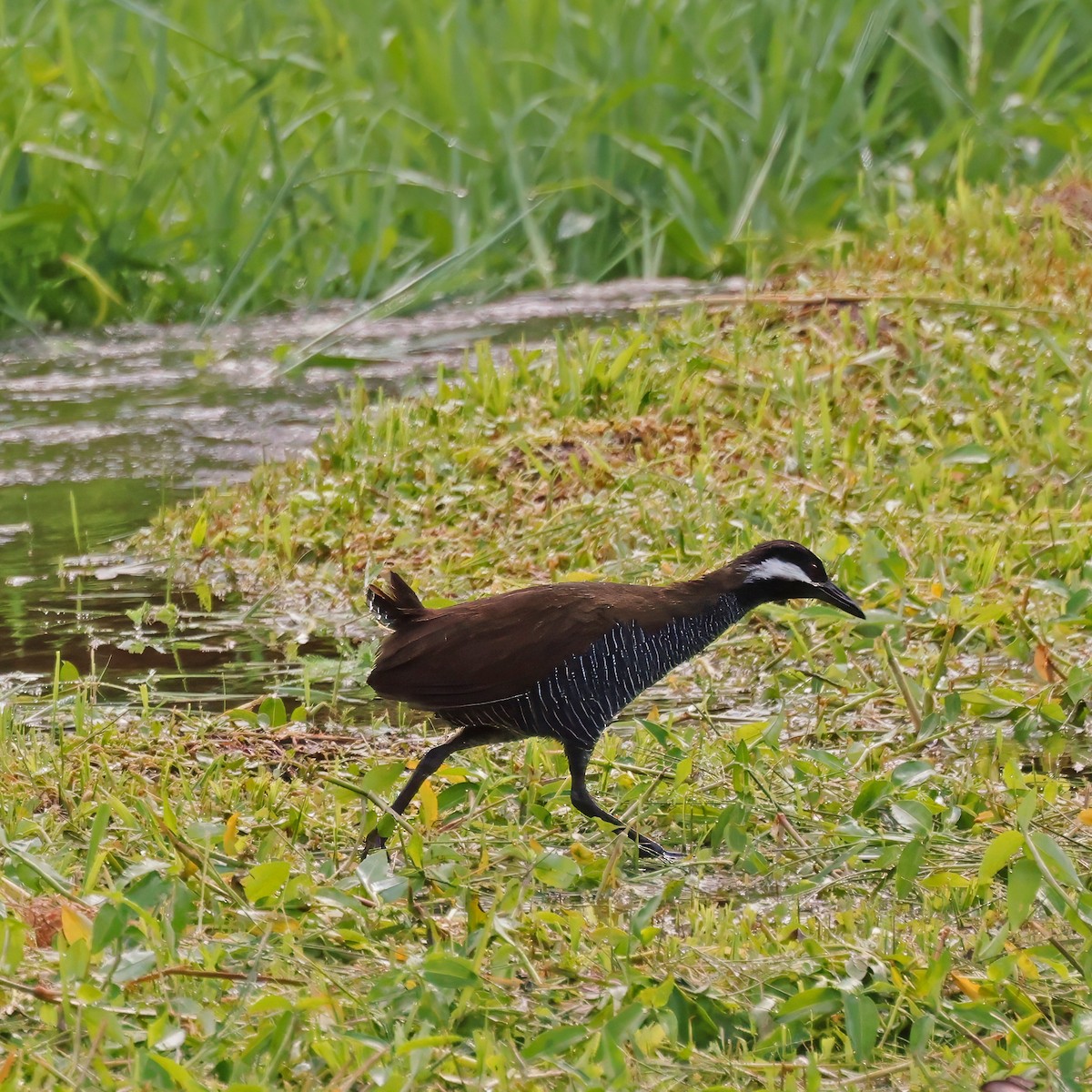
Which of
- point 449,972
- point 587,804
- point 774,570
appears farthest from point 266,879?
point 774,570

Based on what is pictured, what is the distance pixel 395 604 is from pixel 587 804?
1.97 feet

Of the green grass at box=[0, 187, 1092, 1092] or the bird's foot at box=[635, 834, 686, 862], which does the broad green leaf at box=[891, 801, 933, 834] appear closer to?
the green grass at box=[0, 187, 1092, 1092]

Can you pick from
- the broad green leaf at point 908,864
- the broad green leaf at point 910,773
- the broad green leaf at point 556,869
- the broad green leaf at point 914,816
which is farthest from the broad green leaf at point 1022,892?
the broad green leaf at point 556,869

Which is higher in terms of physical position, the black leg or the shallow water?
the black leg

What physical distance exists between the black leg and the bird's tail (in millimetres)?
275

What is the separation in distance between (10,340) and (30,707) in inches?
161

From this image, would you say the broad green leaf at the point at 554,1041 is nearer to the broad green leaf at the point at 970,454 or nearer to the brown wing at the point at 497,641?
the brown wing at the point at 497,641

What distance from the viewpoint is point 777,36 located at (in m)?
9.40

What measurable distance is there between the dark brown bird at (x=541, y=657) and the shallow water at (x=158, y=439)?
1.01 metres

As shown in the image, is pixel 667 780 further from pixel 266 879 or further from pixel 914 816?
pixel 266 879

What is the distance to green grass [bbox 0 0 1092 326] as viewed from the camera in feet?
28.6

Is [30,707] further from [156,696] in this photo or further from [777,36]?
[777,36]

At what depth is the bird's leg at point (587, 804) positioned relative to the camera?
4066 mm

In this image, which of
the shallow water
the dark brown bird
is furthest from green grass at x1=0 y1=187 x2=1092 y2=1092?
the shallow water
